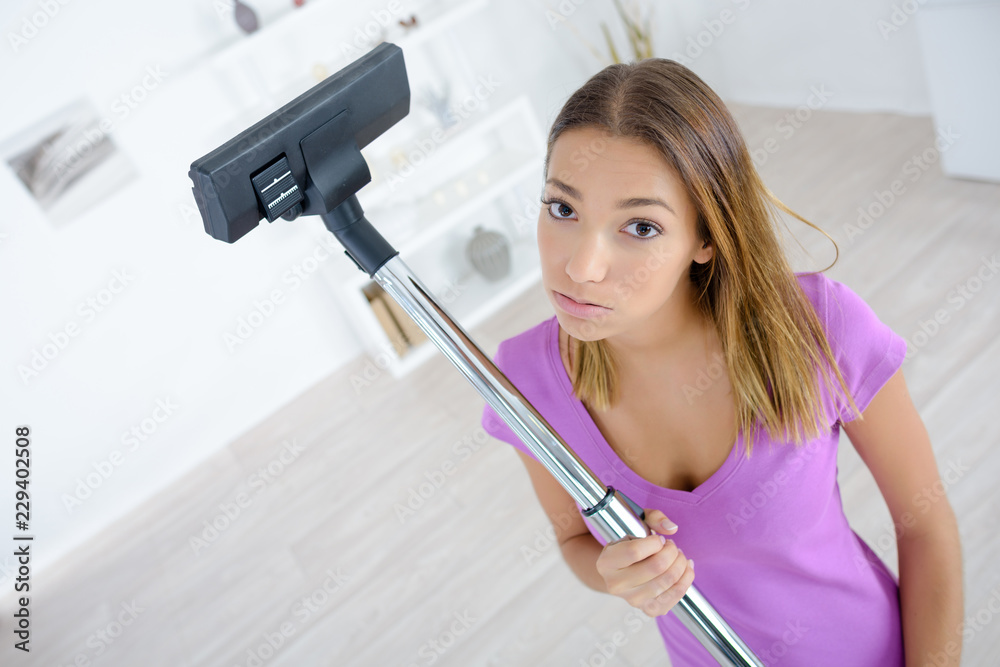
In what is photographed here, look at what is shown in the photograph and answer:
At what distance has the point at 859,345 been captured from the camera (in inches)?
35.9

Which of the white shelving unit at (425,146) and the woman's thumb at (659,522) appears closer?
the woman's thumb at (659,522)

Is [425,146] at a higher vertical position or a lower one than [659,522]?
lower

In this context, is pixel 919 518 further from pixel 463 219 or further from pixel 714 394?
pixel 463 219

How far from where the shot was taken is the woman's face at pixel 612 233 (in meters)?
0.81

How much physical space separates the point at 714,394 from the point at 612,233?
31 centimetres

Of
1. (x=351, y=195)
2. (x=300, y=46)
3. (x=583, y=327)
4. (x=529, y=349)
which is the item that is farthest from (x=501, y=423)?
(x=300, y=46)

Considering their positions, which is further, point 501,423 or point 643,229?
point 501,423

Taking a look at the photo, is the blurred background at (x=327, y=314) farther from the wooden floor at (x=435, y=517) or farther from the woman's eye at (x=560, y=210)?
the woman's eye at (x=560, y=210)

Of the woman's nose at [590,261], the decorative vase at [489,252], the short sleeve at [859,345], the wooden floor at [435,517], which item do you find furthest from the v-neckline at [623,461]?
the decorative vase at [489,252]

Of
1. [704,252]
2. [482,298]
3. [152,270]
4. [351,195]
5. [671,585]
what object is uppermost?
[351,195]

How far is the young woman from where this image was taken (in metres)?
0.82

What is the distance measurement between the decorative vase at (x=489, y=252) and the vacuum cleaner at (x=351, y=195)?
255 centimetres

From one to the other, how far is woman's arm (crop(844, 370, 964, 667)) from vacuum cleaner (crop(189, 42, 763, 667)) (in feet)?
1.48

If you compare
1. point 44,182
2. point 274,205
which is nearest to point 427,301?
point 274,205
